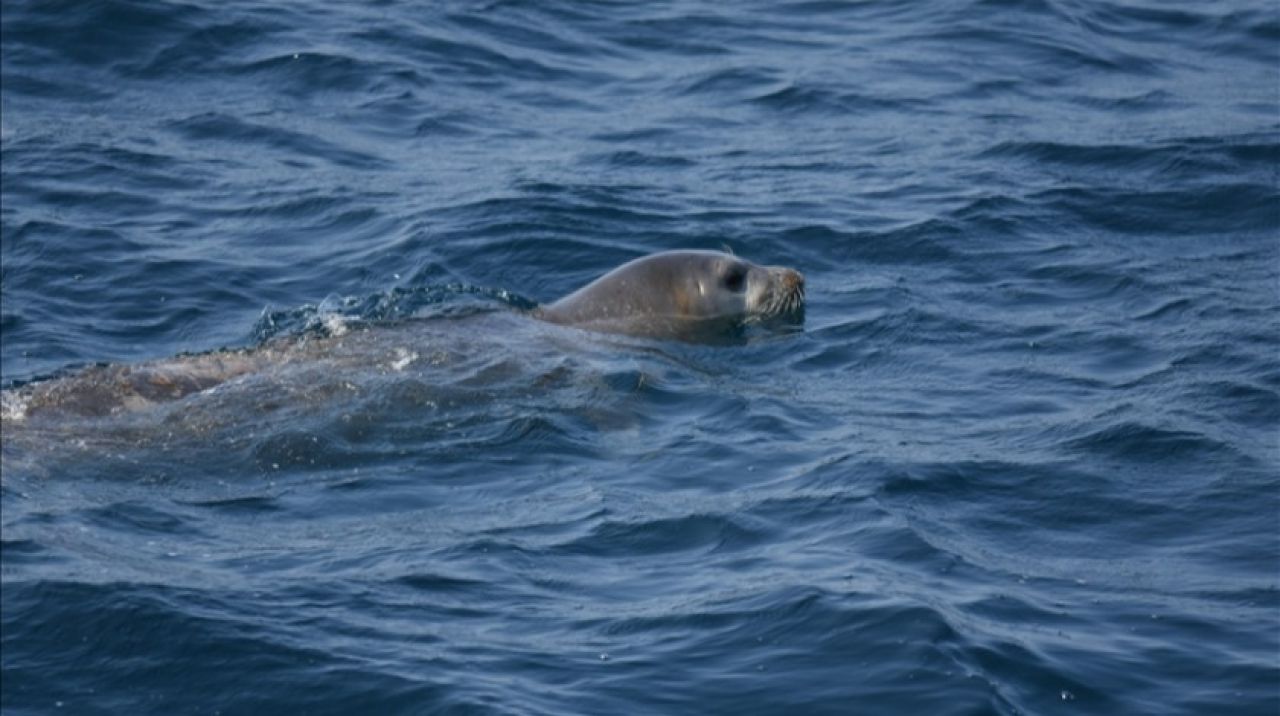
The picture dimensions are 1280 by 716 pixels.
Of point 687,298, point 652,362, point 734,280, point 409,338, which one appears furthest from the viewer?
point 734,280

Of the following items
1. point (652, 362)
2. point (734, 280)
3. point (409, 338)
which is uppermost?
point (409, 338)

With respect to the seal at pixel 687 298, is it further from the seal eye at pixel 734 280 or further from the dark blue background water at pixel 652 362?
the dark blue background water at pixel 652 362

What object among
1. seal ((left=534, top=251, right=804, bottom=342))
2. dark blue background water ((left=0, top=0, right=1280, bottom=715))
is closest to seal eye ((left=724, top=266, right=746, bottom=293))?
seal ((left=534, top=251, right=804, bottom=342))

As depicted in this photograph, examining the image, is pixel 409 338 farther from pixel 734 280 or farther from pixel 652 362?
pixel 734 280

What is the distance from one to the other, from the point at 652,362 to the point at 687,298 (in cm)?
99

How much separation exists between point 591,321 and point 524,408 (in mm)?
1873

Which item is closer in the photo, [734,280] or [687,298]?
[687,298]

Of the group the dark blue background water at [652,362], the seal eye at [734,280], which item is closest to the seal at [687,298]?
the seal eye at [734,280]

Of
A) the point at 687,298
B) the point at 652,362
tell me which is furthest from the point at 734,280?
the point at 652,362

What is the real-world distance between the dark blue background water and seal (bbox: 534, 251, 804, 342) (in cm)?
36

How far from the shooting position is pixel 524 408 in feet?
38.5

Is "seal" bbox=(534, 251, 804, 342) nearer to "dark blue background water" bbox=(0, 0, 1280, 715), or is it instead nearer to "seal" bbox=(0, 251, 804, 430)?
"seal" bbox=(0, 251, 804, 430)

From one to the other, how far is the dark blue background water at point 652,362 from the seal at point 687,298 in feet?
1.17

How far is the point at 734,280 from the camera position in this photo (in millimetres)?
13984
